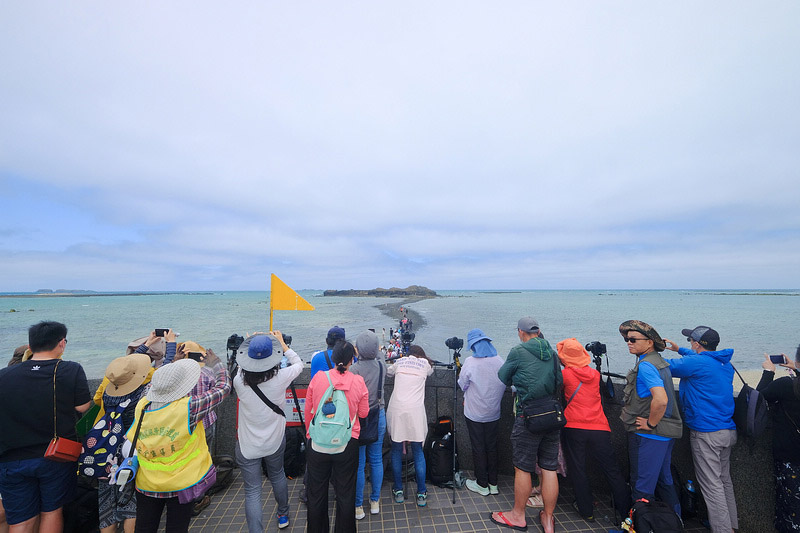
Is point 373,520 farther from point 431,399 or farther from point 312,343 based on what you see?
point 312,343

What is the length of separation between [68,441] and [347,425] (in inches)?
95.7

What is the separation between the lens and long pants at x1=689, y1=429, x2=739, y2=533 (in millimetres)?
3279

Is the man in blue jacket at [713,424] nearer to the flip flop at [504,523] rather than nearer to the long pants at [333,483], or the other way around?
the flip flop at [504,523]

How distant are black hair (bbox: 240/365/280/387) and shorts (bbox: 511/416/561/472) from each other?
8.84ft

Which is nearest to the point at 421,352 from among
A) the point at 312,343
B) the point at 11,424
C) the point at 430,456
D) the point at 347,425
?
the point at 430,456

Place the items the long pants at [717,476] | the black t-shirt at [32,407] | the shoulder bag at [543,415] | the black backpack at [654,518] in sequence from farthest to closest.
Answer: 1. the shoulder bag at [543,415]
2. the long pants at [717,476]
3. the black backpack at [654,518]
4. the black t-shirt at [32,407]

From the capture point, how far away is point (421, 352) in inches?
175

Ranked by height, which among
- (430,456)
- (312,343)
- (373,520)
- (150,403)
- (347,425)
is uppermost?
(150,403)

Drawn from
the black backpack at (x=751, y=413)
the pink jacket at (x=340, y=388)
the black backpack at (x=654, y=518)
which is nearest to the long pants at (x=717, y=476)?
the black backpack at (x=751, y=413)

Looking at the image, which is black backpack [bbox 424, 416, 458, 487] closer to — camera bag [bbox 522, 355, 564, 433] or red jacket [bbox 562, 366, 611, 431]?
camera bag [bbox 522, 355, 564, 433]

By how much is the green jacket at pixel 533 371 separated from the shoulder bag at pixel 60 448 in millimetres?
4122

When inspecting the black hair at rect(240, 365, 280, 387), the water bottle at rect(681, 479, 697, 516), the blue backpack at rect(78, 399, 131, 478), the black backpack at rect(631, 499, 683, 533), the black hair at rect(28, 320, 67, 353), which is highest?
the black hair at rect(28, 320, 67, 353)

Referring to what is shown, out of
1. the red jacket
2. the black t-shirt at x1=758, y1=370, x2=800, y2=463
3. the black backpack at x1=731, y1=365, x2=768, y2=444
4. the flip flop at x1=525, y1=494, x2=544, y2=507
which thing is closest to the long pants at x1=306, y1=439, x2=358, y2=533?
the flip flop at x1=525, y1=494, x2=544, y2=507

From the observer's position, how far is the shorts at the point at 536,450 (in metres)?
3.55
